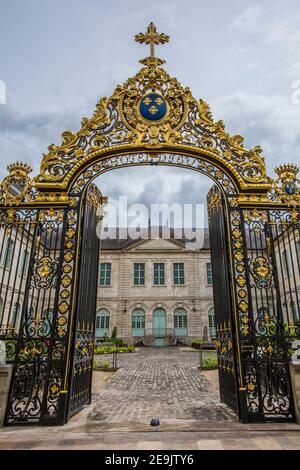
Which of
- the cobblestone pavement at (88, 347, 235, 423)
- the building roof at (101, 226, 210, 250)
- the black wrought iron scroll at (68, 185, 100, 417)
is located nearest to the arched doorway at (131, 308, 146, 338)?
the building roof at (101, 226, 210, 250)

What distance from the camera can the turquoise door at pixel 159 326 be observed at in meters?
24.6

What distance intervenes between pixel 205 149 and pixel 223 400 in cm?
505

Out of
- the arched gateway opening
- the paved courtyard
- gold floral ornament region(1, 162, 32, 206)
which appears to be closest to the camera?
the paved courtyard

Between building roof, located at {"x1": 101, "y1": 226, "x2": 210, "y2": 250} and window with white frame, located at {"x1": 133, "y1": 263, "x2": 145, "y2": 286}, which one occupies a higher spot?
building roof, located at {"x1": 101, "y1": 226, "x2": 210, "y2": 250}

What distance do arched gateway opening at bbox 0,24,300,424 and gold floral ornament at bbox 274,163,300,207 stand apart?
20 mm

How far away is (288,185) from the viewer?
5.67 meters

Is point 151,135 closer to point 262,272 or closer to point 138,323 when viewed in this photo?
point 262,272

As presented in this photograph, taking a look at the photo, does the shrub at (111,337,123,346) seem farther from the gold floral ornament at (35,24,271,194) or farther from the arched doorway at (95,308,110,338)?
the gold floral ornament at (35,24,271,194)

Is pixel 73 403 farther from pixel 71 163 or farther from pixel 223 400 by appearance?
pixel 71 163

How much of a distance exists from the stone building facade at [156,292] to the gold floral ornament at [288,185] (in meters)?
21.1

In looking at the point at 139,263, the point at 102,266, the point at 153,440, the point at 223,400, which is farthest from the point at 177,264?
the point at 153,440

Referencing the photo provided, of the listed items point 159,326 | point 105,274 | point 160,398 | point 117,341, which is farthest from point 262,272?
point 105,274

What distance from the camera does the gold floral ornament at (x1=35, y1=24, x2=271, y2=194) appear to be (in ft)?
18.4

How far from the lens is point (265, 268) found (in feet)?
16.9
